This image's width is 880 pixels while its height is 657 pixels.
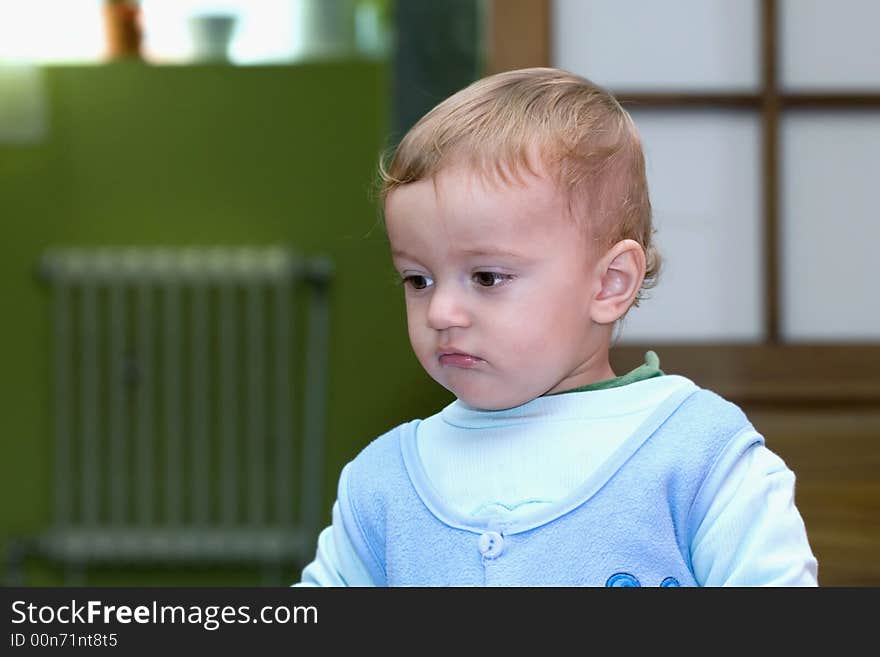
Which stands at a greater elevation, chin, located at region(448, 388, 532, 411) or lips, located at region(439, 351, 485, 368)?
lips, located at region(439, 351, 485, 368)

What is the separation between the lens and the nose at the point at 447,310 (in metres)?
0.73

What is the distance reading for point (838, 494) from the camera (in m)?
1.51

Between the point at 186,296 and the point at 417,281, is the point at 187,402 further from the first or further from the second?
the point at 417,281

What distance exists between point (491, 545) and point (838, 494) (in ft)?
2.97

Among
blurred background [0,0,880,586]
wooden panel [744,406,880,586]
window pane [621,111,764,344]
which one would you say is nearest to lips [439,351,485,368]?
wooden panel [744,406,880,586]

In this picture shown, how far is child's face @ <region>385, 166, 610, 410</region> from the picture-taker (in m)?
0.72

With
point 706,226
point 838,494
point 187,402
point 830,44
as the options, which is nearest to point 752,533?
point 838,494

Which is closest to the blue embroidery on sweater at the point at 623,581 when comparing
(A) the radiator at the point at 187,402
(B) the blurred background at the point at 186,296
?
(B) the blurred background at the point at 186,296

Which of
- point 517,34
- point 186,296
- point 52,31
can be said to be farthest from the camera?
point 52,31

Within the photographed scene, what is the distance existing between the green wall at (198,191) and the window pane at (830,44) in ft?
4.52

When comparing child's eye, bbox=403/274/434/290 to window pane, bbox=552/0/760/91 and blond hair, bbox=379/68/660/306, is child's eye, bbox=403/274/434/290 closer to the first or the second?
blond hair, bbox=379/68/660/306

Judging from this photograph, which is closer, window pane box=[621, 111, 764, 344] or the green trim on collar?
the green trim on collar

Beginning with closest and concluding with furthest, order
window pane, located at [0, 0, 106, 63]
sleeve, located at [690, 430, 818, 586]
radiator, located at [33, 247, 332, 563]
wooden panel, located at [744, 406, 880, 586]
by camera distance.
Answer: sleeve, located at [690, 430, 818, 586]
wooden panel, located at [744, 406, 880, 586]
radiator, located at [33, 247, 332, 563]
window pane, located at [0, 0, 106, 63]

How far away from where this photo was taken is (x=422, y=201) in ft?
Answer: 2.40
